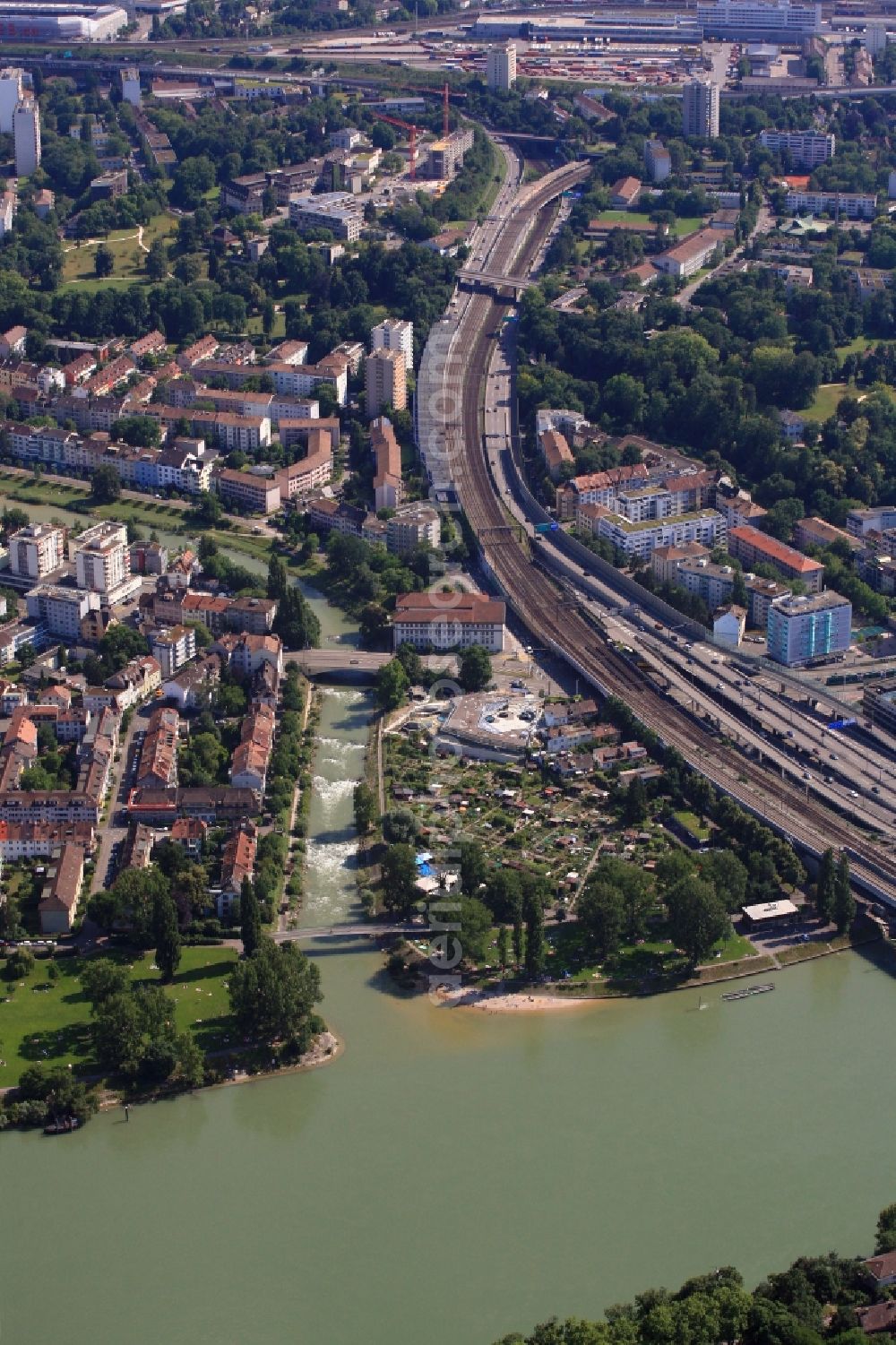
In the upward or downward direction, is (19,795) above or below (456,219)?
below

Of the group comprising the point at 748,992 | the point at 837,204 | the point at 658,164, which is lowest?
the point at 748,992

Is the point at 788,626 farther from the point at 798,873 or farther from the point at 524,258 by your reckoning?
the point at 524,258

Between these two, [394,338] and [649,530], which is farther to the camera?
[394,338]

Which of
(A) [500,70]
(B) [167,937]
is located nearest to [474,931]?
(B) [167,937]

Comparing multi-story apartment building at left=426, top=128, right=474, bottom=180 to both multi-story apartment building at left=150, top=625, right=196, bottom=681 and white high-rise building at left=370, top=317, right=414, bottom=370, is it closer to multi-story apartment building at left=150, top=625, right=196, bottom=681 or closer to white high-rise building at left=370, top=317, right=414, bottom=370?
white high-rise building at left=370, top=317, right=414, bottom=370

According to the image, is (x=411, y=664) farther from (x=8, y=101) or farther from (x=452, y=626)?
(x=8, y=101)

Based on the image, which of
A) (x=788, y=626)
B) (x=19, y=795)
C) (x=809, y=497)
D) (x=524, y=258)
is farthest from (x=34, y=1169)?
(x=524, y=258)
